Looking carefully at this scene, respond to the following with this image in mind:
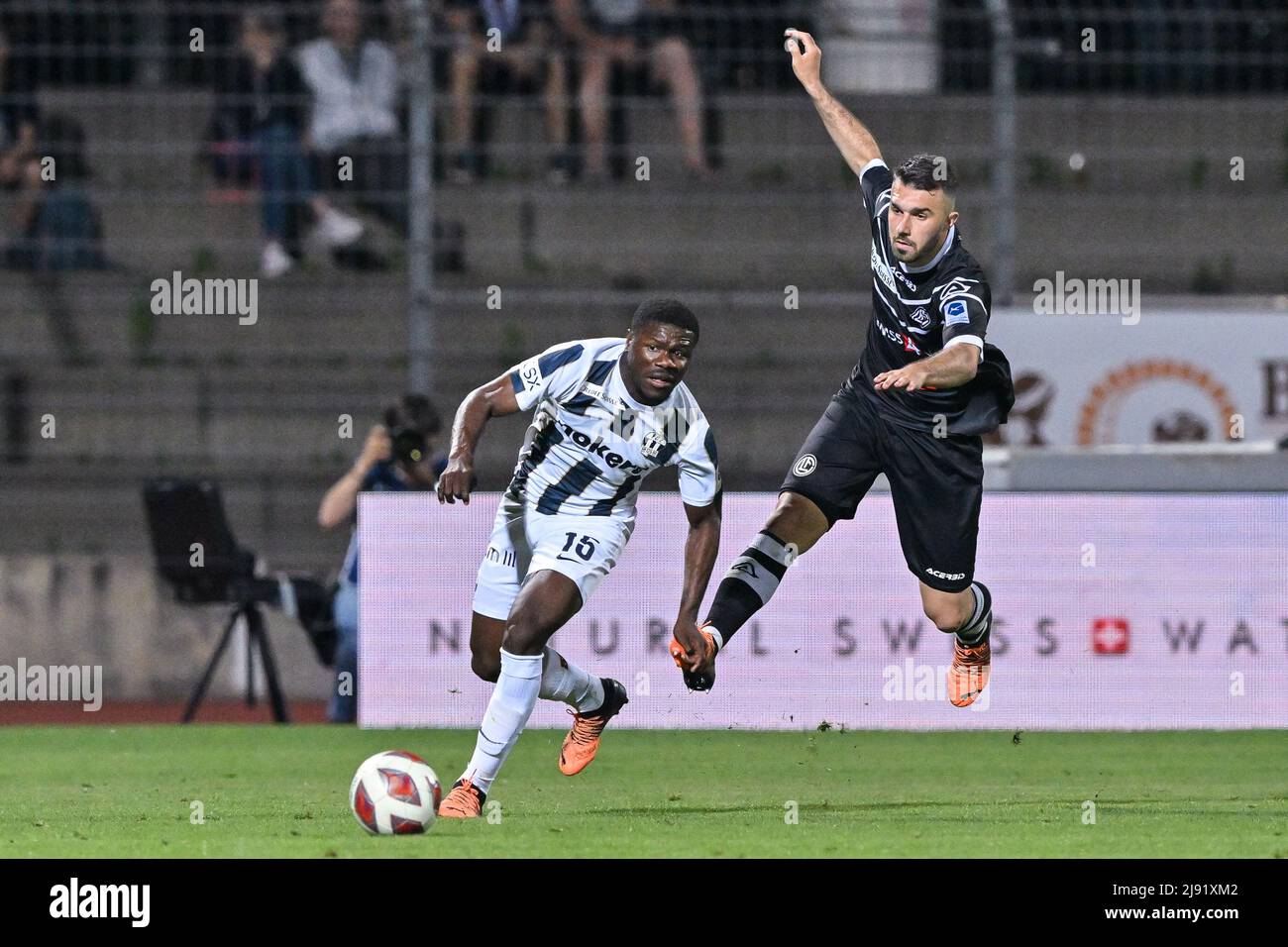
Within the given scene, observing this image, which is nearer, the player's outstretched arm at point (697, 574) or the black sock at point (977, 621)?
the player's outstretched arm at point (697, 574)

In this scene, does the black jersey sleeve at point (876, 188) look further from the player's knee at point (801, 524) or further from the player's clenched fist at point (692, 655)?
the player's clenched fist at point (692, 655)

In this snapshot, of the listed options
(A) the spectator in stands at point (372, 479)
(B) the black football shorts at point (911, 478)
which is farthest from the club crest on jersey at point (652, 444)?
(A) the spectator in stands at point (372, 479)

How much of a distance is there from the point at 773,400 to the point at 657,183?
1.76 metres

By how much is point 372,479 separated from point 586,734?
4.31 metres

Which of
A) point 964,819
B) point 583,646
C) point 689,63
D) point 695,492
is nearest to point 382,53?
point 689,63

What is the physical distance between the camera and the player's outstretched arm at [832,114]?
30.5 feet

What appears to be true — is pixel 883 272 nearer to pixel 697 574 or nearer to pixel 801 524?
pixel 801 524

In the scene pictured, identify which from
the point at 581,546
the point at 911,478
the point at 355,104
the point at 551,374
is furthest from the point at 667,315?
the point at 355,104

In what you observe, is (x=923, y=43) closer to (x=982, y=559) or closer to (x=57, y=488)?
(x=982, y=559)

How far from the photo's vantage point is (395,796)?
24.6 feet

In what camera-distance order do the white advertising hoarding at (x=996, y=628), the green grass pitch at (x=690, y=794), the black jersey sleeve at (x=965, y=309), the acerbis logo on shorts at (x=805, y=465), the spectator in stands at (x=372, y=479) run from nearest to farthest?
the green grass pitch at (x=690, y=794) → the black jersey sleeve at (x=965, y=309) → the acerbis logo on shorts at (x=805, y=465) → the white advertising hoarding at (x=996, y=628) → the spectator in stands at (x=372, y=479)

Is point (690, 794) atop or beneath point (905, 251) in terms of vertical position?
beneath

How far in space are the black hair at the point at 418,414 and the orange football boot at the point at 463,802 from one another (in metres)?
4.84

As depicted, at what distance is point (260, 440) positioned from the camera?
47.3ft
